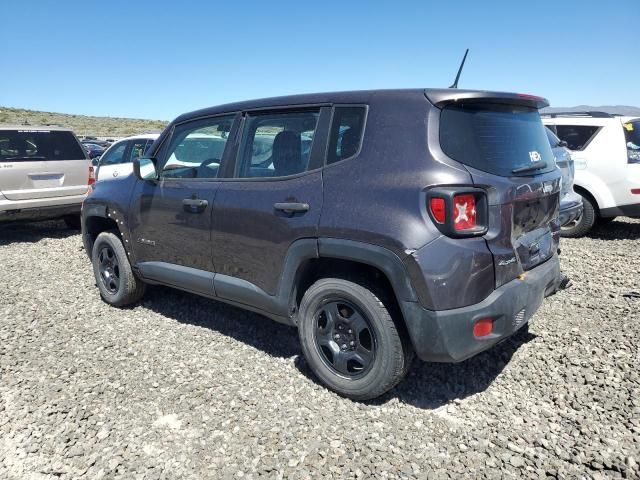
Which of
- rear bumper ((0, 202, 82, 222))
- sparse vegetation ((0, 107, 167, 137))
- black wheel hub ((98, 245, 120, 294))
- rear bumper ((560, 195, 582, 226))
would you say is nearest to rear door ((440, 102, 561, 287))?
rear bumper ((560, 195, 582, 226))

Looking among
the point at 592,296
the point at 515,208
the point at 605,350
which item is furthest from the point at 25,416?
the point at 592,296

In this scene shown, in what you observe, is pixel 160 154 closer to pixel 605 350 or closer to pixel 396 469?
pixel 396 469

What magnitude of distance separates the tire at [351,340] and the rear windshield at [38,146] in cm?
661

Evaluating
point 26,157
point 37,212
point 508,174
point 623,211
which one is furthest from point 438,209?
point 26,157

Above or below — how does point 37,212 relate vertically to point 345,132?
below

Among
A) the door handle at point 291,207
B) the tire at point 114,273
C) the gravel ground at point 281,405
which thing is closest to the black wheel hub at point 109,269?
the tire at point 114,273

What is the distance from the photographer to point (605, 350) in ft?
11.6

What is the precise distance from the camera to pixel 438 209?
2.54 m

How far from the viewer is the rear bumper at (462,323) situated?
2.57 metres

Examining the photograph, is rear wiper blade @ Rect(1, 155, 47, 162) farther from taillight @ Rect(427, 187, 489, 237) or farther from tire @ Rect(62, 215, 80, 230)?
taillight @ Rect(427, 187, 489, 237)

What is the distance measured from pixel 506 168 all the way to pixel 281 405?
194 cm

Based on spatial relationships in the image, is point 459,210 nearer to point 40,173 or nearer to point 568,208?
point 568,208

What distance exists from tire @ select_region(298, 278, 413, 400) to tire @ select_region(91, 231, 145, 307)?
2.15 metres

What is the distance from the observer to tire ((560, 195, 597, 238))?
7.13 m
